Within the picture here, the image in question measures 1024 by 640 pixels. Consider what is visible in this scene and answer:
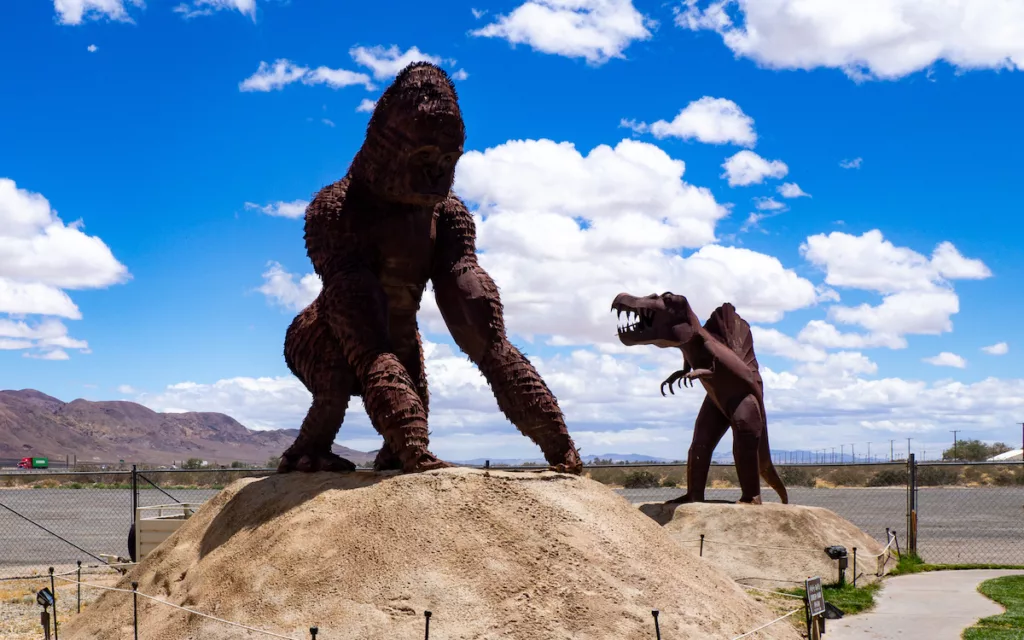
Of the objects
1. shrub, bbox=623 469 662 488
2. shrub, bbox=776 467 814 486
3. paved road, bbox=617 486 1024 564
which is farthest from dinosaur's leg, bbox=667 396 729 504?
shrub, bbox=776 467 814 486

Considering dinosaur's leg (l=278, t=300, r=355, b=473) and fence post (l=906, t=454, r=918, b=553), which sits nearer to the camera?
dinosaur's leg (l=278, t=300, r=355, b=473)

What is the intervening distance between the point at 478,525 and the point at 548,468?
3.74 feet

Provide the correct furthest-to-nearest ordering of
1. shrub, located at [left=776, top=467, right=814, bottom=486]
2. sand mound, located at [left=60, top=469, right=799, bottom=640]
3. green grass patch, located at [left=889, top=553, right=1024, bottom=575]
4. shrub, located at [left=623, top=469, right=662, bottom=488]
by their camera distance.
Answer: shrub, located at [left=776, top=467, right=814, bottom=486] < shrub, located at [left=623, top=469, right=662, bottom=488] < green grass patch, located at [left=889, top=553, right=1024, bottom=575] < sand mound, located at [left=60, top=469, right=799, bottom=640]

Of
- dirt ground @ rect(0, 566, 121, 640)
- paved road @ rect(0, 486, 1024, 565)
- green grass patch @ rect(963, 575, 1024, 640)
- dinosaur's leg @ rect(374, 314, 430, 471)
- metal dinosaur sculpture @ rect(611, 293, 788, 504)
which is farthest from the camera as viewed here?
paved road @ rect(0, 486, 1024, 565)

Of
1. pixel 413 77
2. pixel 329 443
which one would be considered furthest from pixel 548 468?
pixel 413 77

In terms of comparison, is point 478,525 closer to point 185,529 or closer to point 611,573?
point 611,573

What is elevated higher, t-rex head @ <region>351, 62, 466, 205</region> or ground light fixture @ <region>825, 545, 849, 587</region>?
t-rex head @ <region>351, 62, 466, 205</region>

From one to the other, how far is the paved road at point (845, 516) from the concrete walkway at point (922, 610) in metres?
3.08

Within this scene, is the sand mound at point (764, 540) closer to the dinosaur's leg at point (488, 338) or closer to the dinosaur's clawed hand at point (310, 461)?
the dinosaur's leg at point (488, 338)

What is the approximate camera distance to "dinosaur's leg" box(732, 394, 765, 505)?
1303 cm

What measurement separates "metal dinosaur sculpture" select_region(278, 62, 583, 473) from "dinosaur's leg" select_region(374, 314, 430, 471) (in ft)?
0.08

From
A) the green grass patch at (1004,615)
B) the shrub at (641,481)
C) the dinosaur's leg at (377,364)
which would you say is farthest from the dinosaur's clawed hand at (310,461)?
the shrub at (641,481)

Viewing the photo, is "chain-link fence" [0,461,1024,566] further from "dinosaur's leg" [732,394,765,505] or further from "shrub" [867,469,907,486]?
"dinosaur's leg" [732,394,765,505]

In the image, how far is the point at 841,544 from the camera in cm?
1258
